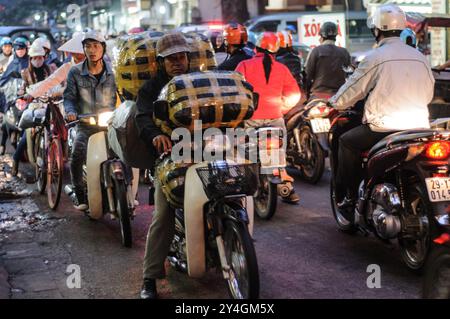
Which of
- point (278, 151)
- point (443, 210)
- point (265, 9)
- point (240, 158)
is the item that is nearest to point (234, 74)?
point (240, 158)

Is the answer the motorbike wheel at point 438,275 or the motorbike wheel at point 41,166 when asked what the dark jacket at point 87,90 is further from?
the motorbike wheel at point 438,275

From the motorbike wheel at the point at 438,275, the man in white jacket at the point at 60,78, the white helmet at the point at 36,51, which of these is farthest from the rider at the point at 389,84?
the white helmet at the point at 36,51

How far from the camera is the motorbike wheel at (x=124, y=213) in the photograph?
6730 mm

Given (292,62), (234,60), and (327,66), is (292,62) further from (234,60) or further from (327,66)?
(234,60)

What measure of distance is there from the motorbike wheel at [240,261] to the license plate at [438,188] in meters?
1.49

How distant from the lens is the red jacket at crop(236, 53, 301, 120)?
25.6ft

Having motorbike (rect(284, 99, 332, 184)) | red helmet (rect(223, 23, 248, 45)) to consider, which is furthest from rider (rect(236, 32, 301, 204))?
motorbike (rect(284, 99, 332, 184))

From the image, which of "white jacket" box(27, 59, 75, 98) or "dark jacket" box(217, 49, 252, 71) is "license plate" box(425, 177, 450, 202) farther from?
"white jacket" box(27, 59, 75, 98)

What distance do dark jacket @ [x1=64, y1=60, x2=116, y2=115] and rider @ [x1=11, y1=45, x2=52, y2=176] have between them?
10.7 ft

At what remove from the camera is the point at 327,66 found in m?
10.1

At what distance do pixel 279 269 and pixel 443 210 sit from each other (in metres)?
1.38

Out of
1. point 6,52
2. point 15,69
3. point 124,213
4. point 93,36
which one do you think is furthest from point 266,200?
point 6,52

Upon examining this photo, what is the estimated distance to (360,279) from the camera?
568 cm
